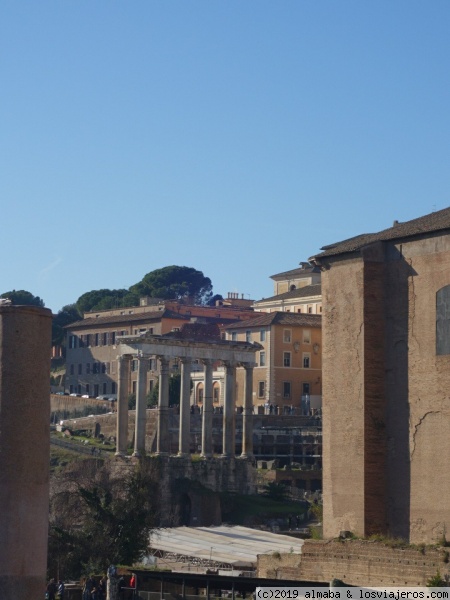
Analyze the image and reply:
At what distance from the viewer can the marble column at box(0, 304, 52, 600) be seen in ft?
42.2

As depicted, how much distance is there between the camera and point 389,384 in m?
26.4

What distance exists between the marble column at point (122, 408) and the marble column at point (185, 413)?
2.53 metres

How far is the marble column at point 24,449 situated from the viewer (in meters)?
12.9

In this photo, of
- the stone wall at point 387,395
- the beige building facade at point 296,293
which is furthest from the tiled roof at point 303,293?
the stone wall at point 387,395

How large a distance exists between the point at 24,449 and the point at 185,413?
1957 inches

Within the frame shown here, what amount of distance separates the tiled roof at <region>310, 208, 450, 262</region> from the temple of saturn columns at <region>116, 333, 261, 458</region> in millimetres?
33875

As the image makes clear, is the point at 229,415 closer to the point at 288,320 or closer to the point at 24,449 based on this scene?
the point at 288,320

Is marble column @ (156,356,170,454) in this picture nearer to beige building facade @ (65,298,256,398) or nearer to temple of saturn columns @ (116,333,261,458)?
temple of saturn columns @ (116,333,261,458)

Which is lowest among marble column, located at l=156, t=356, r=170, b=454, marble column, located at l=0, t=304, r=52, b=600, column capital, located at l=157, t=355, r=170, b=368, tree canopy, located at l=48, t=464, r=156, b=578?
tree canopy, located at l=48, t=464, r=156, b=578

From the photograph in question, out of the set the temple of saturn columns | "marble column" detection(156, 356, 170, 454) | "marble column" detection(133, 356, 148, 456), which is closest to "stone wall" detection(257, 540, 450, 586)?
the temple of saturn columns

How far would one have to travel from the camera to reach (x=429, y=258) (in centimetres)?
2588

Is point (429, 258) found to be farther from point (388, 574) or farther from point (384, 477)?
point (388, 574)

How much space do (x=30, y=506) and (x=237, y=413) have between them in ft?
197

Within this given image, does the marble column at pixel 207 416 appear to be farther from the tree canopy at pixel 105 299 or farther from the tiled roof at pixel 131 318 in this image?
the tree canopy at pixel 105 299
